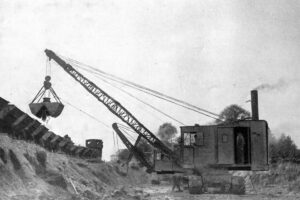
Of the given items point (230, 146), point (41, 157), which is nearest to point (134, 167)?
point (230, 146)

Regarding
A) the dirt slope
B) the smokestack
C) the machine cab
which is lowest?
the dirt slope

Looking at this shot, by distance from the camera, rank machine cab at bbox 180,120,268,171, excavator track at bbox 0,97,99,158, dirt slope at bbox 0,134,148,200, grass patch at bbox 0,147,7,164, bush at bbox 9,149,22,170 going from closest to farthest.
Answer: dirt slope at bbox 0,134,148,200, grass patch at bbox 0,147,7,164, bush at bbox 9,149,22,170, excavator track at bbox 0,97,99,158, machine cab at bbox 180,120,268,171

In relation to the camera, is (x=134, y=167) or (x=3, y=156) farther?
(x=134, y=167)

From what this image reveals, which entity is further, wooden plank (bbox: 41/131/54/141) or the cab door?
the cab door

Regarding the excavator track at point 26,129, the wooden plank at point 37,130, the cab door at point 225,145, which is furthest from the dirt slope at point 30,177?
the cab door at point 225,145

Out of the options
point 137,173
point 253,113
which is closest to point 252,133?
point 253,113

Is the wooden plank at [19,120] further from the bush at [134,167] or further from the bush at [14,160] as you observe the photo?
the bush at [134,167]

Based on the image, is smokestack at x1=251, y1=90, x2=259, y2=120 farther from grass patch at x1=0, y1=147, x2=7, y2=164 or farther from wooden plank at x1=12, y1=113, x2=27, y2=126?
grass patch at x1=0, y1=147, x2=7, y2=164

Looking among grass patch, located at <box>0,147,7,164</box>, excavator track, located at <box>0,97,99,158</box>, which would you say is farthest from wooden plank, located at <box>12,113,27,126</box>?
grass patch, located at <box>0,147,7,164</box>

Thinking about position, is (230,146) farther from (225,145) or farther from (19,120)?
(19,120)

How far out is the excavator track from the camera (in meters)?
15.6

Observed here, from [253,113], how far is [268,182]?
6478 millimetres

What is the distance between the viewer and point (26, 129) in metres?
17.9

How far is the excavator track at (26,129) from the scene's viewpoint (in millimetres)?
15594
